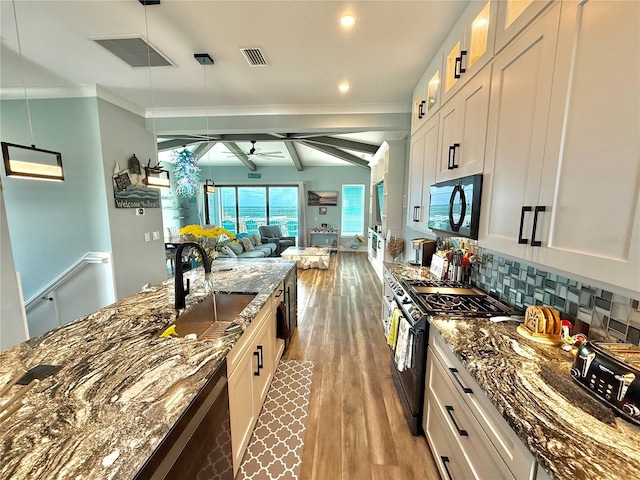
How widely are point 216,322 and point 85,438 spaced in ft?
4.19

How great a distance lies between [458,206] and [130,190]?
3863 mm

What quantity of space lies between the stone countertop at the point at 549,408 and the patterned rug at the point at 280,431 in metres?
1.24

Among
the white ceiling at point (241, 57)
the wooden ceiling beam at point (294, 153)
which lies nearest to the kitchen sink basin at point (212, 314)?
the white ceiling at point (241, 57)

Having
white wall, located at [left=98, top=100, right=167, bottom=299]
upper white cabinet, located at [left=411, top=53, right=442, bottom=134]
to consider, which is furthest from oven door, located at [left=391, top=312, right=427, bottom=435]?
white wall, located at [left=98, top=100, right=167, bottom=299]

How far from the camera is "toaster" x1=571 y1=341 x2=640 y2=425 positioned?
2.43ft

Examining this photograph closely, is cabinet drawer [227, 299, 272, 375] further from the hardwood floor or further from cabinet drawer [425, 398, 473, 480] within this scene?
cabinet drawer [425, 398, 473, 480]

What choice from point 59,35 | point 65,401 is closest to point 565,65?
point 65,401

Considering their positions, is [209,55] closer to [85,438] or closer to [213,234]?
[213,234]

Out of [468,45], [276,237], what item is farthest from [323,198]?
[468,45]

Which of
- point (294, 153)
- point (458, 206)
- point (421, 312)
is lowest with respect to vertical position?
point (421, 312)

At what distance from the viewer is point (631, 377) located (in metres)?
0.75

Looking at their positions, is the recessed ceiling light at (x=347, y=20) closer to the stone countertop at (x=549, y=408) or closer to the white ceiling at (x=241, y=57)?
the white ceiling at (x=241, y=57)

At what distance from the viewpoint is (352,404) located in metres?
2.04

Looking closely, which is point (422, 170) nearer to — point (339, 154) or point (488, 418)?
point (488, 418)
